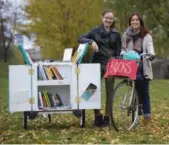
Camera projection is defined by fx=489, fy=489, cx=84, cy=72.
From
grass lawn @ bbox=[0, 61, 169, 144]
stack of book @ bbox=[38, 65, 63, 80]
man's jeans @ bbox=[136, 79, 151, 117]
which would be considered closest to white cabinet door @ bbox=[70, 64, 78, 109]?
stack of book @ bbox=[38, 65, 63, 80]

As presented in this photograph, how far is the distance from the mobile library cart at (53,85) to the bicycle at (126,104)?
0.96ft

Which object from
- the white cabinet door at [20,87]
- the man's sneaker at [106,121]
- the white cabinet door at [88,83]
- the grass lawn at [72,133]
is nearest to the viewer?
the grass lawn at [72,133]

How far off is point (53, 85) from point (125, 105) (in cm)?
109

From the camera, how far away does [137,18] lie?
729 cm

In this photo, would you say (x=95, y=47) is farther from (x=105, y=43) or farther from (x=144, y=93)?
(x=144, y=93)

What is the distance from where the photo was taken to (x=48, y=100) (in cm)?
704

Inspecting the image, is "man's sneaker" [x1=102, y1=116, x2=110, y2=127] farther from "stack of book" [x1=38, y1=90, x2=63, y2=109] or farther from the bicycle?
"stack of book" [x1=38, y1=90, x2=63, y2=109]

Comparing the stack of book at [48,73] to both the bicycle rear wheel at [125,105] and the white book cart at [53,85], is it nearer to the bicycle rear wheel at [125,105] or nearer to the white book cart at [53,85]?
the white book cart at [53,85]

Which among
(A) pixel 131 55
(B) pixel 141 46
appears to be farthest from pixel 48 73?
(B) pixel 141 46

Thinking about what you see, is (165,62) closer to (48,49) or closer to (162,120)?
(48,49)

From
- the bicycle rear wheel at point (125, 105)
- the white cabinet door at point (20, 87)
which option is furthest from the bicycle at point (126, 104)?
the white cabinet door at point (20, 87)

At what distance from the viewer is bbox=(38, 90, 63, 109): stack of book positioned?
6977mm

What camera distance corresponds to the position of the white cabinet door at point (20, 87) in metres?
6.77

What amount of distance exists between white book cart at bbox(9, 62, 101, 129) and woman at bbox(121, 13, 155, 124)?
0.74 metres
